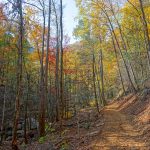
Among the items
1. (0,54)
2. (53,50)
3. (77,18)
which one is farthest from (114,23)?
(0,54)

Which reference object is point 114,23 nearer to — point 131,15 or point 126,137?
point 131,15

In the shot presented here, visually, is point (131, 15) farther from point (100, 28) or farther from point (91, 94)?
point (91, 94)

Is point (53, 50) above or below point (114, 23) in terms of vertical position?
below

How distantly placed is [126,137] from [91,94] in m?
44.2

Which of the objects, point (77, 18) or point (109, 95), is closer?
point (77, 18)

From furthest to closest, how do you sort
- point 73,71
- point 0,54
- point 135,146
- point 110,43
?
point 73,71
point 110,43
point 0,54
point 135,146

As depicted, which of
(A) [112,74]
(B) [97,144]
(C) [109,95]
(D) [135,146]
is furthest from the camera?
(C) [109,95]

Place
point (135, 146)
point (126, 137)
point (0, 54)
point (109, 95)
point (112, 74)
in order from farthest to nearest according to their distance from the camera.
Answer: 1. point (109, 95)
2. point (112, 74)
3. point (0, 54)
4. point (126, 137)
5. point (135, 146)

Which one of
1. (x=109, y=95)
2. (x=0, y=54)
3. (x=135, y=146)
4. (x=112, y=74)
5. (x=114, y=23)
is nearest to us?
(x=135, y=146)

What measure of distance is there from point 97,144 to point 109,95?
4361 centimetres

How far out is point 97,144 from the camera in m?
10.1

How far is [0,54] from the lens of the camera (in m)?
19.9

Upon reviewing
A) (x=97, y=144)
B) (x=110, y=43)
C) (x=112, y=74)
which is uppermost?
(x=110, y=43)

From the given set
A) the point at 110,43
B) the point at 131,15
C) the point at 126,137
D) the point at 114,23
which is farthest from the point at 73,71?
the point at 126,137
